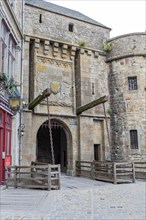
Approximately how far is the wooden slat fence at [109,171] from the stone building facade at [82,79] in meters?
0.60

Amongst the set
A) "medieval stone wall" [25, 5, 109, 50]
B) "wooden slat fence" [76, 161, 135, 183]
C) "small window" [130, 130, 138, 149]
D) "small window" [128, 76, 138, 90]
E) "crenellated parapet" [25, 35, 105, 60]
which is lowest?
"wooden slat fence" [76, 161, 135, 183]

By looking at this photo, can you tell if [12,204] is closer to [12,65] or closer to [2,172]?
[2,172]

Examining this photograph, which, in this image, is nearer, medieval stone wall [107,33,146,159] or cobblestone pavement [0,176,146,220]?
cobblestone pavement [0,176,146,220]

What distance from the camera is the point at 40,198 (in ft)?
22.7

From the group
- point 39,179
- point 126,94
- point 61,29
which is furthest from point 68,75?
point 39,179

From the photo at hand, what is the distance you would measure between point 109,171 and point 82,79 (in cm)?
553

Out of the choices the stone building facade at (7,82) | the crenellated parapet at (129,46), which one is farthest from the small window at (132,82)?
the stone building facade at (7,82)

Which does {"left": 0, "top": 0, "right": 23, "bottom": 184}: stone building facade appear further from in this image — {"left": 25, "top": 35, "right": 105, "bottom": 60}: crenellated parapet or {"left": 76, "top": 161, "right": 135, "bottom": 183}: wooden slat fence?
{"left": 76, "top": 161, "right": 135, "bottom": 183}: wooden slat fence

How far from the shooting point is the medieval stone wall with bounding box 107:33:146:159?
14.4m

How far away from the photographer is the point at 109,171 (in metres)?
11.9

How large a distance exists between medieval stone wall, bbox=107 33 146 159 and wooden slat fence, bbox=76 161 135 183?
2094 mm

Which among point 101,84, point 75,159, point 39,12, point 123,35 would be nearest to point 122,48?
point 123,35

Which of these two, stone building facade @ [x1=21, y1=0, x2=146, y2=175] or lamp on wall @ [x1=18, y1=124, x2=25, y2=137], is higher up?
stone building facade @ [x1=21, y1=0, x2=146, y2=175]

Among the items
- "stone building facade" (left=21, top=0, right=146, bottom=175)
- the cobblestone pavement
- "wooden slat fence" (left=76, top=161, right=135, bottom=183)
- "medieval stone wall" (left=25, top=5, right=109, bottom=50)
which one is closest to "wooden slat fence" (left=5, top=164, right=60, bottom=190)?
the cobblestone pavement
